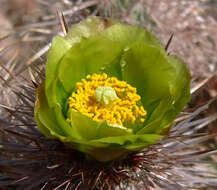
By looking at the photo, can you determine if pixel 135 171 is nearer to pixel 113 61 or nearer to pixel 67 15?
pixel 113 61

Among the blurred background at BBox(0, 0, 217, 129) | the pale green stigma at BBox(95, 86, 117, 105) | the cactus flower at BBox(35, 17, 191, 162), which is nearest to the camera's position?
the cactus flower at BBox(35, 17, 191, 162)

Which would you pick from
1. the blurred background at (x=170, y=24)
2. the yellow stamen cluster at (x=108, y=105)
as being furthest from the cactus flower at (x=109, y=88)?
the blurred background at (x=170, y=24)

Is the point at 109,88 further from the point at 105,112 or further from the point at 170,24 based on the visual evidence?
the point at 170,24

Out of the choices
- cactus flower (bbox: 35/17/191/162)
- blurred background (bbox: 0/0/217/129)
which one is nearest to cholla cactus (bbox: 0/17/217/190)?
cactus flower (bbox: 35/17/191/162)

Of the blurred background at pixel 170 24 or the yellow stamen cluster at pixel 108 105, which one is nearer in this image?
the yellow stamen cluster at pixel 108 105

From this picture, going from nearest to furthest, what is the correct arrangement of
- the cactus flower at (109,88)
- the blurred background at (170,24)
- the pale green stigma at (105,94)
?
the cactus flower at (109,88)
the pale green stigma at (105,94)
the blurred background at (170,24)

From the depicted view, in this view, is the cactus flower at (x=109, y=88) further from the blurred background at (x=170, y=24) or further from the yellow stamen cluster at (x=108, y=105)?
the blurred background at (x=170, y=24)

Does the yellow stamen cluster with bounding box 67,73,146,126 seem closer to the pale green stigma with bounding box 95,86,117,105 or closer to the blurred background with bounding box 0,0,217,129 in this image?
the pale green stigma with bounding box 95,86,117,105
